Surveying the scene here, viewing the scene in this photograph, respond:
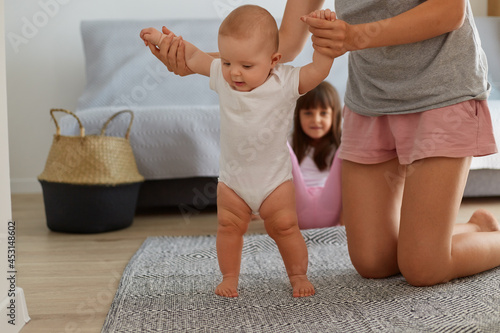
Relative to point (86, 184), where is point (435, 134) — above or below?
above

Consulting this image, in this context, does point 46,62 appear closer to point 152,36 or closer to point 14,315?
point 152,36

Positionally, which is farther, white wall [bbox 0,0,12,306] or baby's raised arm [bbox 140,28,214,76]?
baby's raised arm [bbox 140,28,214,76]

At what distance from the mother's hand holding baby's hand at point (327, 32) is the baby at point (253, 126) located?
0.02 meters

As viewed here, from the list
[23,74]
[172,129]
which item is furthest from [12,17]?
[172,129]

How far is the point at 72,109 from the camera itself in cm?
313

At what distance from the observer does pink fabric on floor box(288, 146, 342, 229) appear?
1933 mm

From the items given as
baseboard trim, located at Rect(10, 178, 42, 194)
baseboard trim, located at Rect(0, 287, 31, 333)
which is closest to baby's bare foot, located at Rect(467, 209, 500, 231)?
baseboard trim, located at Rect(0, 287, 31, 333)

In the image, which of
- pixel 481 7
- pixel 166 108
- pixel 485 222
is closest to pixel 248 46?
pixel 485 222

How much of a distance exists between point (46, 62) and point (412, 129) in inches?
94.6

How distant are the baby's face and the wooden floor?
0.56 meters

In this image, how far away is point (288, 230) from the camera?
1157mm

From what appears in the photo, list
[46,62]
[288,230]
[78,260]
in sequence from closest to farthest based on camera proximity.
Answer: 1. [288,230]
2. [78,260]
3. [46,62]

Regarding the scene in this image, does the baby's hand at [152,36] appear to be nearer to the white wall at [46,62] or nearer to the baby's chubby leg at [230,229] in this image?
the baby's chubby leg at [230,229]

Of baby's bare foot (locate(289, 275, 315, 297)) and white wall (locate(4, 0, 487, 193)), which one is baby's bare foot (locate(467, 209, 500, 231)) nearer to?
baby's bare foot (locate(289, 275, 315, 297))
